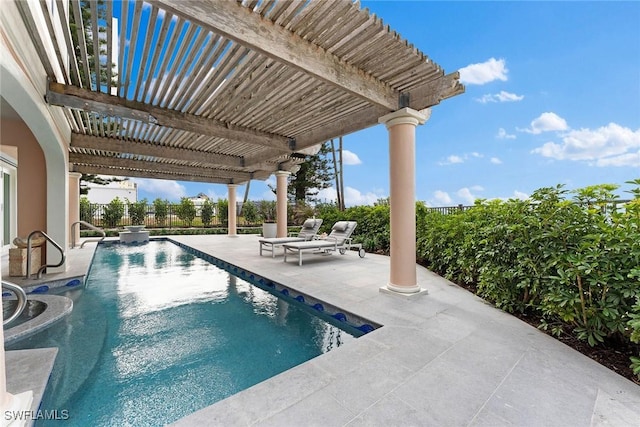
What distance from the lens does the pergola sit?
303 cm

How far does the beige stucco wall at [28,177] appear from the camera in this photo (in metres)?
6.17

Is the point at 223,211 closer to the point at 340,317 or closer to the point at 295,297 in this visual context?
the point at 295,297

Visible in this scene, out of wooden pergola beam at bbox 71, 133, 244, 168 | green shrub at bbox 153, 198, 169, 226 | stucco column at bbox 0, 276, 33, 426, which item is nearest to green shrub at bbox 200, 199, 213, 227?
green shrub at bbox 153, 198, 169, 226

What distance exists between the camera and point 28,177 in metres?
6.22

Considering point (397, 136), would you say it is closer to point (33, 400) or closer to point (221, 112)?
point (221, 112)

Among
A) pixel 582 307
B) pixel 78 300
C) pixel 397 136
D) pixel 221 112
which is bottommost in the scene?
pixel 78 300

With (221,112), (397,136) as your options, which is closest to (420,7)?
(397,136)

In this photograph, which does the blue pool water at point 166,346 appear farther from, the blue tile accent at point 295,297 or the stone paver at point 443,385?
the stone paver at point 443,385

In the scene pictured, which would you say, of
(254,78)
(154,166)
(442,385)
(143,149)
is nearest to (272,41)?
(254,78)

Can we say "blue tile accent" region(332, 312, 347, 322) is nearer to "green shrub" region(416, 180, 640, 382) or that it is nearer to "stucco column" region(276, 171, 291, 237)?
"green shrub" region(416, 180, 640, 382)

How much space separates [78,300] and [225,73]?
453 cm

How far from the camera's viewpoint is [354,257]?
883cm

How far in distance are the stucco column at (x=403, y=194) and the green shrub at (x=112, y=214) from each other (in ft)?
60.1

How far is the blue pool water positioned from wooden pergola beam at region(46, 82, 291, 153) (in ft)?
10.4
